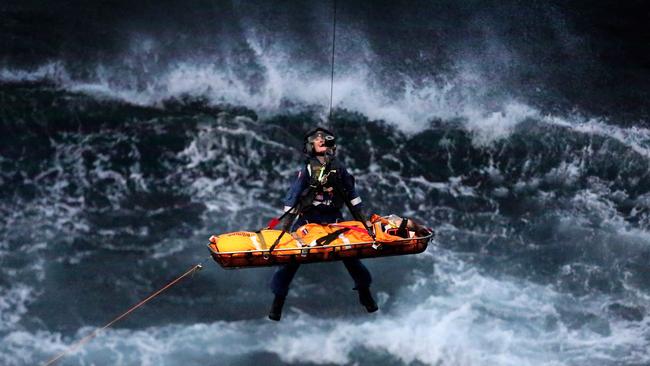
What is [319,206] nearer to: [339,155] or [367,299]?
[367,299]

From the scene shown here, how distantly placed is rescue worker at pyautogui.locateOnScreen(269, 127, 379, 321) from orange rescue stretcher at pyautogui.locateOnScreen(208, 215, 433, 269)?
217 mm

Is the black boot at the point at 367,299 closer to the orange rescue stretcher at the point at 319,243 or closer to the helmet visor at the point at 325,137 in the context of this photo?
the orange rescue stretcher at the point at 319,243

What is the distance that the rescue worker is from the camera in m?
14.1

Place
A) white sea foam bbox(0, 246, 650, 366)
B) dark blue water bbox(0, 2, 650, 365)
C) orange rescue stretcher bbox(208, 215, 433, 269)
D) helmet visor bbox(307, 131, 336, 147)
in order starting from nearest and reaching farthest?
orange rescue stretcher bbox(208, 215, 433, 269) < helmet visor bbox(307, 131, 336, 147) < white sea foam bbox(0, 246, 650, 366) < dark blue water bbox(0, 2, 650, 365)

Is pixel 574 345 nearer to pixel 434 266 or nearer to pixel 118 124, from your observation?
pixel 434 266

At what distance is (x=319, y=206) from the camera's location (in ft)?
47.7

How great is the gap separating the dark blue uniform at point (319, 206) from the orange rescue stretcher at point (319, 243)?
21 cm

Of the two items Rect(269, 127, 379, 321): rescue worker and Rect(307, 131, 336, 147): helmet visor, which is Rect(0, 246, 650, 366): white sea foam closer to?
Rect(269, 127, 379, 321): rescue worker

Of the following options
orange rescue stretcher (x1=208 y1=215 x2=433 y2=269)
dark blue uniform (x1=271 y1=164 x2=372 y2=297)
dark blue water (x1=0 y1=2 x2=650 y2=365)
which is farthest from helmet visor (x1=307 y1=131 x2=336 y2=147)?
dark blue water (x1=0 y1=2 x2=650 y2=365)

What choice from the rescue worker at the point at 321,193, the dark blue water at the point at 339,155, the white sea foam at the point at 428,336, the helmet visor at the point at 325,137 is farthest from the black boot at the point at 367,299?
the dark blue water at the point at 339,155

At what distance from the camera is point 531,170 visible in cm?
2627

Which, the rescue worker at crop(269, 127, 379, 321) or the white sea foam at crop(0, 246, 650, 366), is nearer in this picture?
the rescue worker at crop(269, 127, 379, 321)

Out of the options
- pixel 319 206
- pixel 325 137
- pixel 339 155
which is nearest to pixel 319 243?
pixel 319 206

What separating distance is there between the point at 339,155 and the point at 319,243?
498 inches
